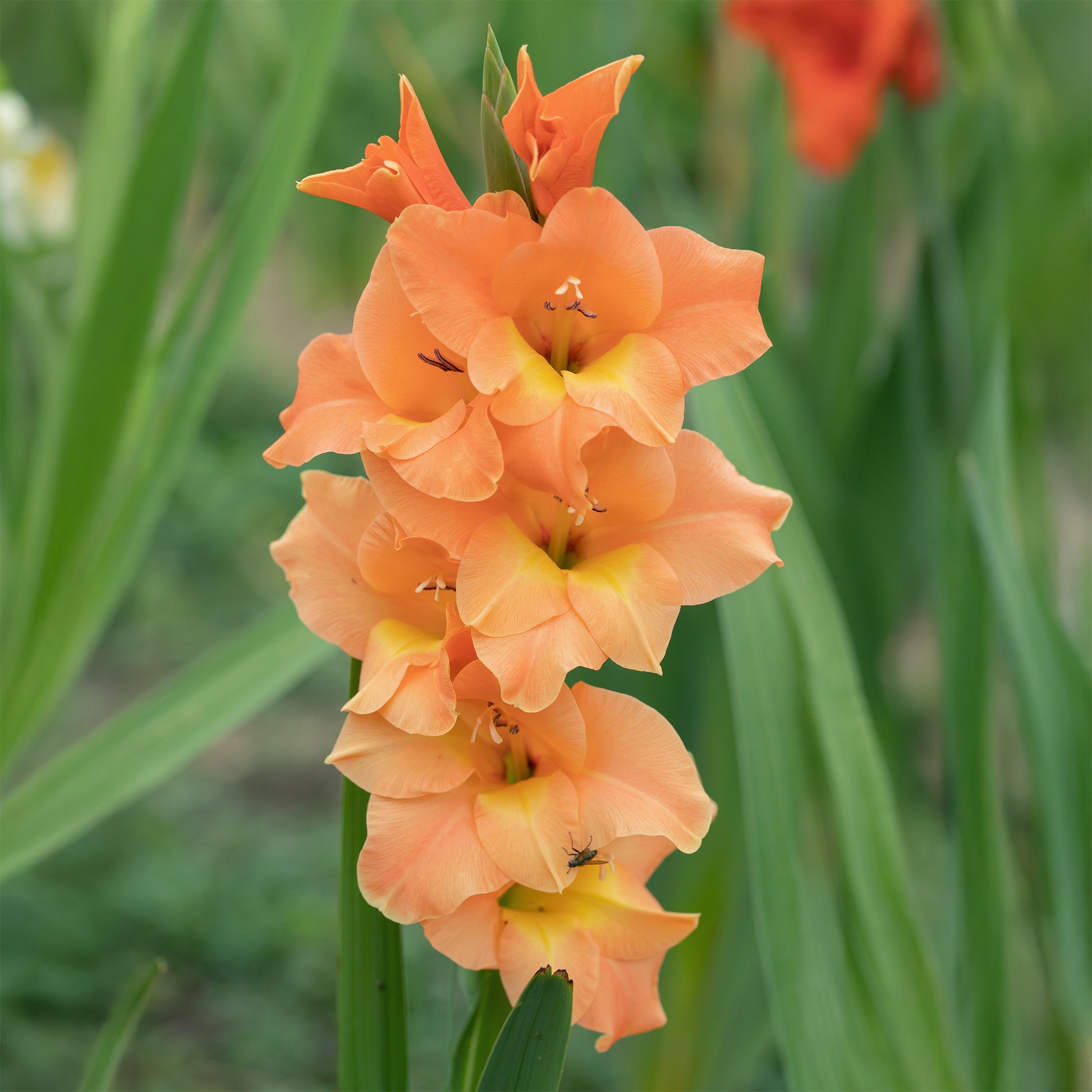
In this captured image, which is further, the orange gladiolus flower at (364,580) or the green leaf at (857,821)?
the green leaf at (857,821)

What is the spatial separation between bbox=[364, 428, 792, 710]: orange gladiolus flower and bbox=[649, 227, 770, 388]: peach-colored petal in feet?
0.08

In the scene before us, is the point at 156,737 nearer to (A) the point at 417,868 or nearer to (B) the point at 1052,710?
(A) the point at 417,868

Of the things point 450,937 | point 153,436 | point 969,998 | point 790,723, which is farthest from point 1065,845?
point 153,436

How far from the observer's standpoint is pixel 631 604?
248 mm

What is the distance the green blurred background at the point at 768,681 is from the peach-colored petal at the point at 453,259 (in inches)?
8.0

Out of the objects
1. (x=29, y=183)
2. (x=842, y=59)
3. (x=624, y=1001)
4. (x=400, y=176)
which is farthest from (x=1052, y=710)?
(x=29, y=183)

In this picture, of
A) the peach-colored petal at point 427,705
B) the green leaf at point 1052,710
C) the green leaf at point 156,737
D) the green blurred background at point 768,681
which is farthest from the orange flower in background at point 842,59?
the peach-colored petal at point 427,705

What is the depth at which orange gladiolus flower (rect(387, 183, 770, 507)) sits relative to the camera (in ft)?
0.80

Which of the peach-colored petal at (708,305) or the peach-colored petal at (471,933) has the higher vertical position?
the peach-colored petal at (708,305)

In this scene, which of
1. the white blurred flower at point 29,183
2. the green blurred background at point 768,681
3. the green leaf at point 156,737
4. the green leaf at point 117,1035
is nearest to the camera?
the green leaf at point 117,1035

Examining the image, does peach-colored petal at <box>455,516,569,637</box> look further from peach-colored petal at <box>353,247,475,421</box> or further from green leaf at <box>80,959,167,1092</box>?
green leaf at <box>80,959,167,1092</box>

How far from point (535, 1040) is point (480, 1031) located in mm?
45

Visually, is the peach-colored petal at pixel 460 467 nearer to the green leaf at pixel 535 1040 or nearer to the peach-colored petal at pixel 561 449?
the peach-colored petal at pixel 561 449

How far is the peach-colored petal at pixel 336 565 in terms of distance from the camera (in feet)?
0.96
